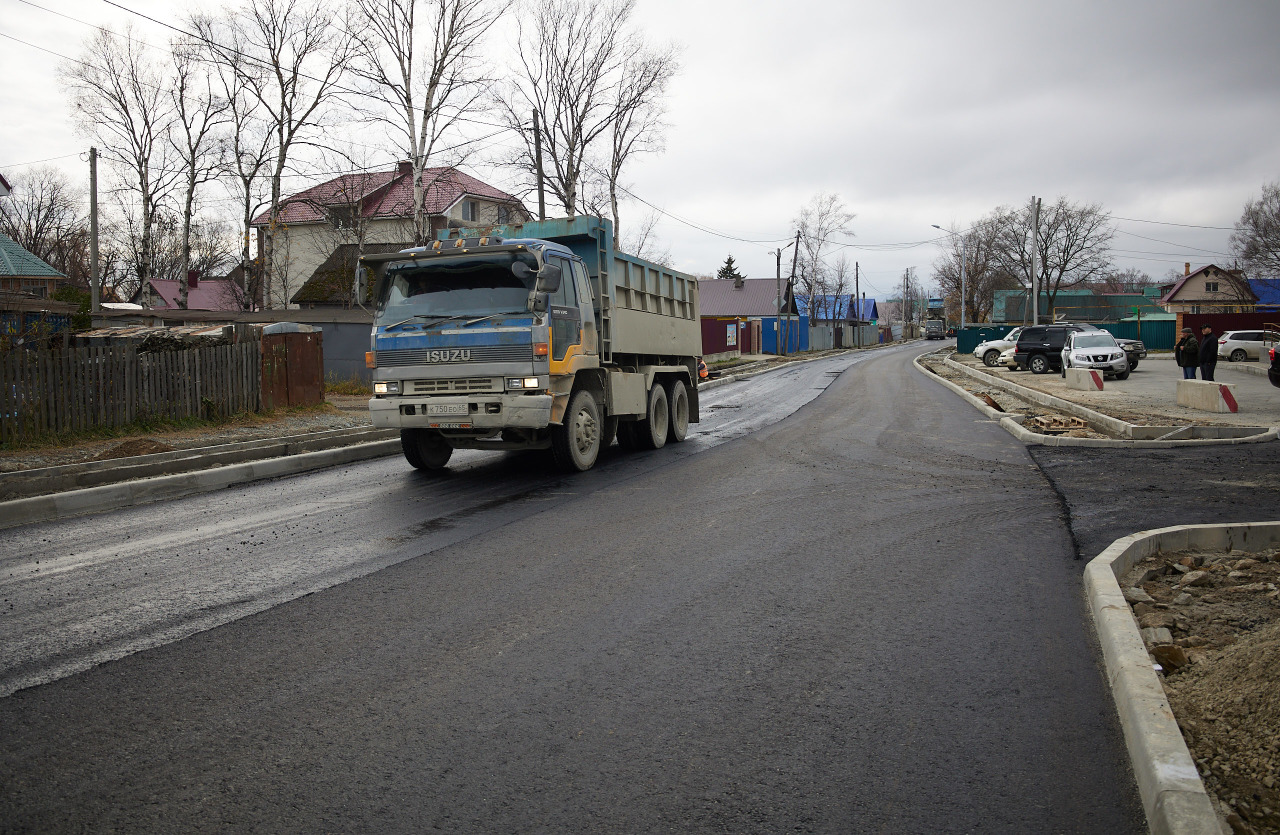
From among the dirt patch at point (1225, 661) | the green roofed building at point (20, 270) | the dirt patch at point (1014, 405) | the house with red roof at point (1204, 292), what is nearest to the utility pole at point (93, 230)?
the green roofed building at point (20, 270)

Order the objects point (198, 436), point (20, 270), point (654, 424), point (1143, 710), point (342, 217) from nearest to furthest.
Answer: point (1143, 710)
point (654, 424)
point (198, 436)
point (20, 270)
point (342, 217)

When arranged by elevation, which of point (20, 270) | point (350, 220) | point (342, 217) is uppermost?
point (342, 217)

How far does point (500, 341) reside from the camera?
1002 cm

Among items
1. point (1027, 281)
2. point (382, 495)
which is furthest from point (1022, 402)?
point (1027, 281)

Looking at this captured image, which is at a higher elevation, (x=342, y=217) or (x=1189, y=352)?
(x=342, y=217)

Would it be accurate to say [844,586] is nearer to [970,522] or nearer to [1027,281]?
[970,522]

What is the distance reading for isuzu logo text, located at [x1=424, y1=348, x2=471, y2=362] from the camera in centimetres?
1009

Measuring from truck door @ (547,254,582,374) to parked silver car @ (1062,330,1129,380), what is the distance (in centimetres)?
2227

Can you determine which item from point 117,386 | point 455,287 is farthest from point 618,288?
point 117,386

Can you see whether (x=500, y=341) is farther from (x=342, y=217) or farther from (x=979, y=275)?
(x=979, y=275)

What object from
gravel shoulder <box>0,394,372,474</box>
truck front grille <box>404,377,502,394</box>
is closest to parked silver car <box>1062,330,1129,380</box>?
gravel shoulder <box>0,394,372,474</box>

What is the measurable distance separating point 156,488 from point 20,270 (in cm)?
3306

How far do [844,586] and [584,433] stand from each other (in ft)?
19.3

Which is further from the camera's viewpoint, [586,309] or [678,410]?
[678,410]
